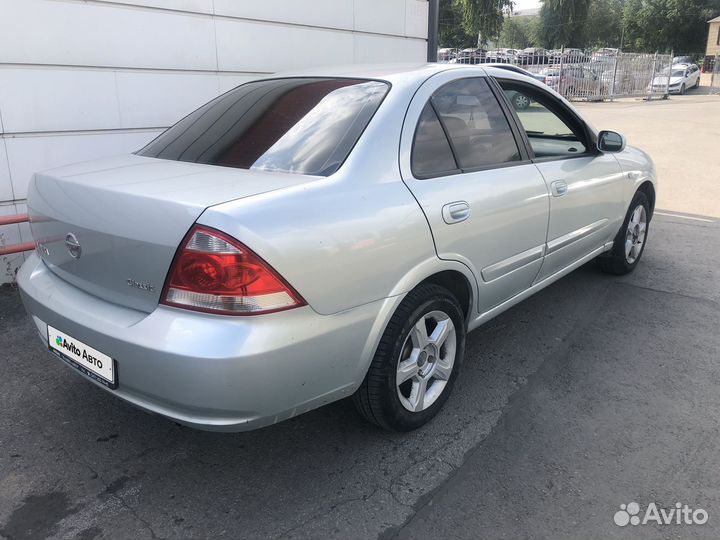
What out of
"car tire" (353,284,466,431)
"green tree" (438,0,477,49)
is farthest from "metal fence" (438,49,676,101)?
"green tree" (438,0,477,49)

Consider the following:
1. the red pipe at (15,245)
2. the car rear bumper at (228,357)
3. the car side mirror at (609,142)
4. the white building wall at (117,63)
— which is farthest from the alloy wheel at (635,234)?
the red pipe at (15,245)

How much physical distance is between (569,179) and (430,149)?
1.26 m

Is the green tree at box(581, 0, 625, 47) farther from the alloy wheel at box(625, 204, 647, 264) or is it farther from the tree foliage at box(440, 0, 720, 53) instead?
the alloy wheel at box(625, 204, 647, 264)

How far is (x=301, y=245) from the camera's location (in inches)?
83.3

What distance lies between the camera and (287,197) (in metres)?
2.18

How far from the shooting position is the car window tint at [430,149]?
2.70 m

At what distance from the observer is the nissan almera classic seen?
2.05 meters

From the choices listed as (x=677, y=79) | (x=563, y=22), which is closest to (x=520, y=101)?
(x=677, y=79)

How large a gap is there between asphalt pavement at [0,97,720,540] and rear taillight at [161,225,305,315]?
853 mm

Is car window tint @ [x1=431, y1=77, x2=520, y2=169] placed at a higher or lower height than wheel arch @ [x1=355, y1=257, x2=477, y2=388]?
higher

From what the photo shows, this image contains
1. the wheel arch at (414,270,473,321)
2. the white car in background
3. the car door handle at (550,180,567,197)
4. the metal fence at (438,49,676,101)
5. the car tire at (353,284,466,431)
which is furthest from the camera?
the white car in background

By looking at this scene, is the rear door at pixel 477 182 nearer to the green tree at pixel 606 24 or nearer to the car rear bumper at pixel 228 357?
the car rear bumper at pixel 228 357

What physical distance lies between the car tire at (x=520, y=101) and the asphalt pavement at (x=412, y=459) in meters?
1.44

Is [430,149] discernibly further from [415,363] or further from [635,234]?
[635,234]
